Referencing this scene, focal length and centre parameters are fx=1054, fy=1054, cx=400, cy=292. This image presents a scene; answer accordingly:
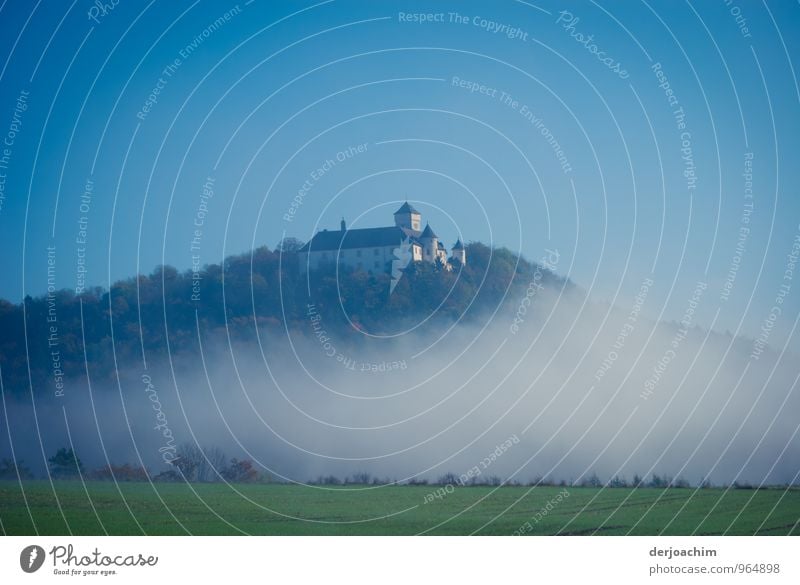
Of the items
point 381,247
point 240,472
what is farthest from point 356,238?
point 240,472

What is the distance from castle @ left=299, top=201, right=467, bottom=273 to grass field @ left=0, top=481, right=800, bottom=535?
5342mm

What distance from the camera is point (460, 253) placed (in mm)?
23625

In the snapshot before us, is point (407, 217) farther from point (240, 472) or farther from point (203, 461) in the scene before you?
point (203, 461)

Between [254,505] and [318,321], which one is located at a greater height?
[318,321]

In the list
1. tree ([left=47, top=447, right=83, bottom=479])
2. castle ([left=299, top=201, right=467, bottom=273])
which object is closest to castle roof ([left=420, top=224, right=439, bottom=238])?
castle ([left=299, top=201, right=467, bottom=273])

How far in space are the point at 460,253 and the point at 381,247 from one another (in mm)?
2656

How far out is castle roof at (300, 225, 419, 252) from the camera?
23641mm

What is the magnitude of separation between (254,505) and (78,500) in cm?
344

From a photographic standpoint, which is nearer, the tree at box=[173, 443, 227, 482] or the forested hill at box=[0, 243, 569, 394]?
the tree at box=[173, 443, 227, 482]

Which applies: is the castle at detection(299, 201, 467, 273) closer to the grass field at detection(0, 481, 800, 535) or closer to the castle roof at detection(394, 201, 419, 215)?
the castle roof at detection(394, 201, 419, 215)
